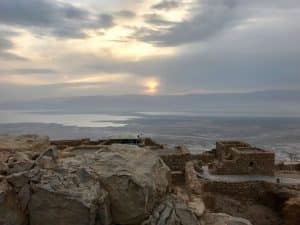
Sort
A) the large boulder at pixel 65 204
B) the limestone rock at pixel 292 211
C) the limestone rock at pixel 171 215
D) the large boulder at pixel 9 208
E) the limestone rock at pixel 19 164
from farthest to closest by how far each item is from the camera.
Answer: the limestone rock at pixel 292 211 < the limestone rock at pixel 171 215 < the limestone rock at pixel 19 164 < the large boulder at pixel 65 204 < the large boulder at pixel 9 208

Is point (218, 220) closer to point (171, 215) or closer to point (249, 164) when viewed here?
point (171, 215)

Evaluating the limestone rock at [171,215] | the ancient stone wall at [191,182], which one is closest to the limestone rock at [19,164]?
the limestone rock at [171,215]

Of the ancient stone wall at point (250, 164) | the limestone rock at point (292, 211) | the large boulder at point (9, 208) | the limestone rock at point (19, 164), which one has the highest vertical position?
the limestone rock at point (19, 164)

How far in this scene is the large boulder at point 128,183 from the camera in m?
9.15

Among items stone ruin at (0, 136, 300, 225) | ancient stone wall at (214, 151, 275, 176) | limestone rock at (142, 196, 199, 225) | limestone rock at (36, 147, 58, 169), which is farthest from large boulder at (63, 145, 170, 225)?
ancient stone wall at (214, 151, 275, 176)

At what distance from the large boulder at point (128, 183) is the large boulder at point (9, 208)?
139 centimetres

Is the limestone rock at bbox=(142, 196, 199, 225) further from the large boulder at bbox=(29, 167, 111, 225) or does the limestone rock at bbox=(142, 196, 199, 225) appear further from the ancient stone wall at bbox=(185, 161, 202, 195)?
the ancient stone wall at bbox=(185, 161, 202, 195)

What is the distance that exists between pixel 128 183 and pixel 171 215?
1200 mm

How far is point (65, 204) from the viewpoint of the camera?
8.65 m

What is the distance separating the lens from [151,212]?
934cm

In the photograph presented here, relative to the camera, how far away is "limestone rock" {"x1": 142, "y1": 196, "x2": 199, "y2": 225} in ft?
30.2

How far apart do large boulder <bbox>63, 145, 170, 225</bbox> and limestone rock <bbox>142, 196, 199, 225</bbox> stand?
0.51ft

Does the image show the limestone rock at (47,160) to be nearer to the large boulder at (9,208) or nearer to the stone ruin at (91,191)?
the stone ruin at (91,191)

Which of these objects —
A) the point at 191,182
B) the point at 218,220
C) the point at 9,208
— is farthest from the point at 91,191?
the point at 191,182
